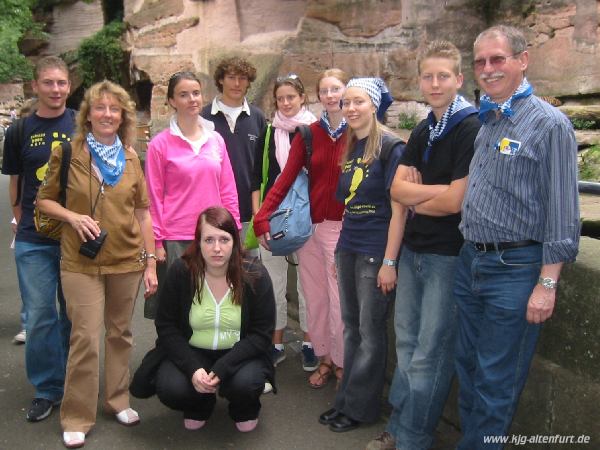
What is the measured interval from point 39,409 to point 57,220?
1.12 meters

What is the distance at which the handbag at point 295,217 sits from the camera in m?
3.60

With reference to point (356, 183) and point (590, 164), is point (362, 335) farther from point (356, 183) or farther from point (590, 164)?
point (590, 164)

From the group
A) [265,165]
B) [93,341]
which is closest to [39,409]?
[93,341]

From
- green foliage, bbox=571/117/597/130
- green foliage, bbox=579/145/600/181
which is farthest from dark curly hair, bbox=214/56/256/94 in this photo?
green foliage, bbox=571/117/597/130

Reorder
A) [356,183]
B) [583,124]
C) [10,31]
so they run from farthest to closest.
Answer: [10,31] → [583,124] → [356,183]

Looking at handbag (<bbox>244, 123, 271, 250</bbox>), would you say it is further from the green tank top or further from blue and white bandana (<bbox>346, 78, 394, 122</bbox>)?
Result: blue and white bandana (<bbox>346, 78, 394, 122</bbox>)

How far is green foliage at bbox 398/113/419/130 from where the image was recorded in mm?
11219

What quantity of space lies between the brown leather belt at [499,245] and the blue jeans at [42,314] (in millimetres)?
2333

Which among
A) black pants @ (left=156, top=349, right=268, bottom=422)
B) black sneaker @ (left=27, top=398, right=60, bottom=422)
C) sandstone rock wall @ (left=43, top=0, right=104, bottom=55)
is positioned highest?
sandstone rock wall @ (left=43, top=0, right=104, bottom=55)

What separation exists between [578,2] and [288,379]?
8782 millimetres

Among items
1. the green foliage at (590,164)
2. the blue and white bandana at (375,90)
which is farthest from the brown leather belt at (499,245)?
the green foliage at (590,164)

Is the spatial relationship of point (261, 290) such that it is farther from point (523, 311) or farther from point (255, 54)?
point (255, 54)

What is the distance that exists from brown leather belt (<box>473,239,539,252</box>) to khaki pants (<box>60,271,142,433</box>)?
6.08 ft

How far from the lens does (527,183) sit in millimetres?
2299
